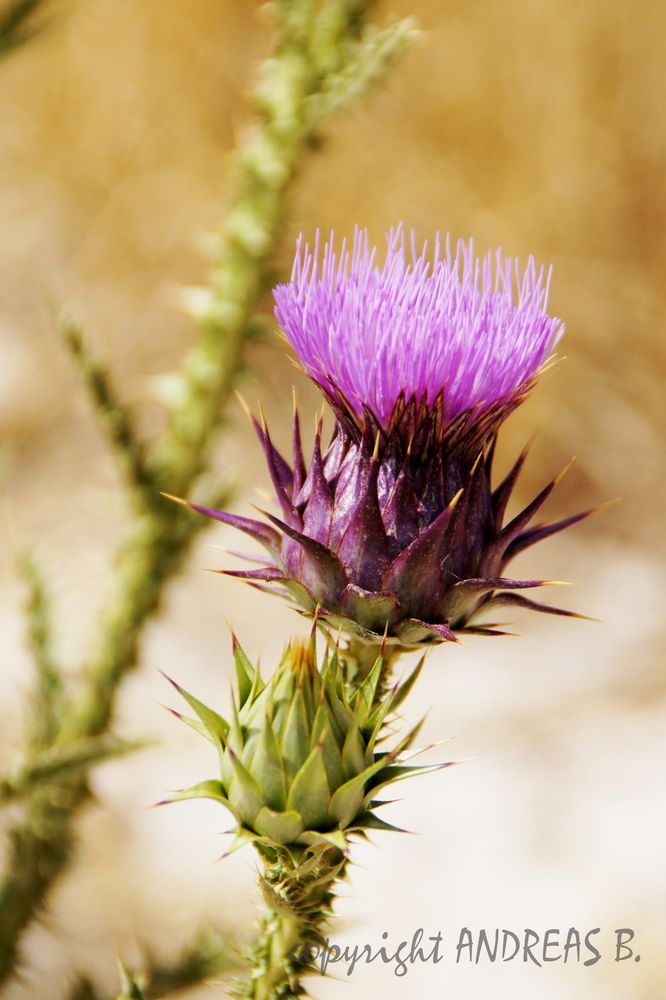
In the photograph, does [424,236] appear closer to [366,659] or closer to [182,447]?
[182,447]

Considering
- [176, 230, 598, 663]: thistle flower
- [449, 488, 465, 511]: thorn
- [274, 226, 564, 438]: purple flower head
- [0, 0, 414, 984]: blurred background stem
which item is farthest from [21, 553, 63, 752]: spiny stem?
[449, 488, 465, 511]: thorn

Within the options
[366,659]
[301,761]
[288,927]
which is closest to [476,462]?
[366,659]

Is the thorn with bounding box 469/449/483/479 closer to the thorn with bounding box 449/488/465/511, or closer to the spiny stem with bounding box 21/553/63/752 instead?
the thorn with bounding box 449/488/465/511

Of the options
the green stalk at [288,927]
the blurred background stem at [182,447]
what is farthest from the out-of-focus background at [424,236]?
the green stalk at [288,927]

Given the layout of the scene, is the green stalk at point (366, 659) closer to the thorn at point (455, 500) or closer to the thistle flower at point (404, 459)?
the thistle flower at point (404, 459)

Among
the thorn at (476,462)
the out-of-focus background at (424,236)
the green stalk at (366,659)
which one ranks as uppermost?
the out-of-focus background at (424,236)

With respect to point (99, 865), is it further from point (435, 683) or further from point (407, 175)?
point (407, 175)
